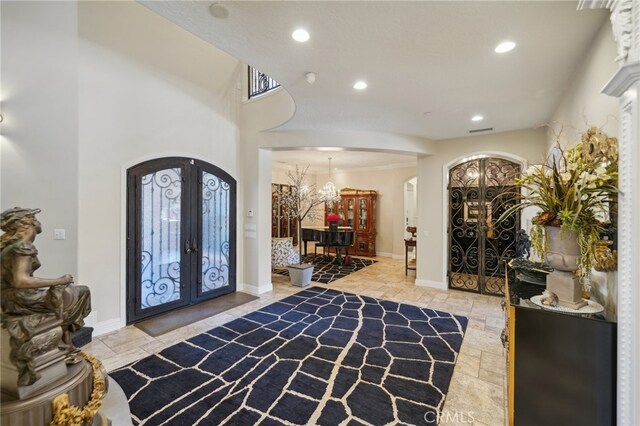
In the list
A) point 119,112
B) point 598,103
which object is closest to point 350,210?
point 119,112

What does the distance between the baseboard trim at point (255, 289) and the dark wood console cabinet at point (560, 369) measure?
4.19 meters

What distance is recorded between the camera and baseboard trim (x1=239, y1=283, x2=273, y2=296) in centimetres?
518

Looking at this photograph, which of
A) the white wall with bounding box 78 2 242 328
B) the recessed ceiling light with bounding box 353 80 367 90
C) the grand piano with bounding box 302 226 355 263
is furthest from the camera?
the grand piano with bounding box 302 226 355 263

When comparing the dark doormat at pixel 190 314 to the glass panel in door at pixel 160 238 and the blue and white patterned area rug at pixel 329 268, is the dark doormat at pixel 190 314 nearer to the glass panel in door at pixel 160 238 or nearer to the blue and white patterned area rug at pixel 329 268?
the glass panel in door at pixel 160 238

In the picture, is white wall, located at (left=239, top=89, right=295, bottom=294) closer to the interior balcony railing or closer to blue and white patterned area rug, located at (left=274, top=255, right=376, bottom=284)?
the interior balcony railing

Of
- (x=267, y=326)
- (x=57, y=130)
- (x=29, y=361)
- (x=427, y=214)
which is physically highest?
(x=57, y=130)

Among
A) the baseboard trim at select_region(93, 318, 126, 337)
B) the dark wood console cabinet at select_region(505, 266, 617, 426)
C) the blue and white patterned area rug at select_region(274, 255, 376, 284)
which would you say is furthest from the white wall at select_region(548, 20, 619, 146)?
the baseboard trim at select_region(93, 318, 126, 337)

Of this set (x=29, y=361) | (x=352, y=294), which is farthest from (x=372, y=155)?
(x=29, y=361)

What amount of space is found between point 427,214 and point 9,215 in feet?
19.1

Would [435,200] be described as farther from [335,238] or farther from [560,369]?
[560,369]

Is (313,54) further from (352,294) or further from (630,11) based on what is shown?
(352,294)

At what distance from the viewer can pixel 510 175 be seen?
5.04 metres

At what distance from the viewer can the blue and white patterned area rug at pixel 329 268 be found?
644 cm

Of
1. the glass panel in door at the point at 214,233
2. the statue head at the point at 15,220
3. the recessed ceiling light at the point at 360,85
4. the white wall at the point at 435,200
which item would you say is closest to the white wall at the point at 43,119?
the glass panel in door at the point at 214,233
